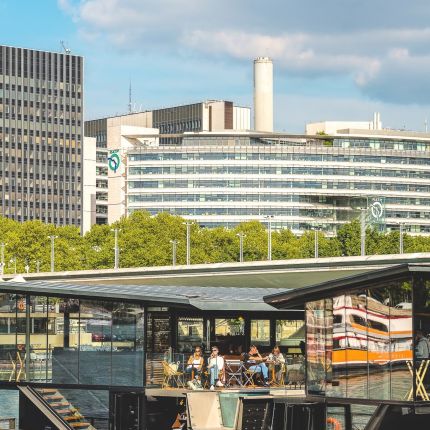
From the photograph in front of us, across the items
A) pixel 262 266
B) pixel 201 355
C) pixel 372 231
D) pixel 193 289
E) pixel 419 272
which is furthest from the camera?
pixel 372 231

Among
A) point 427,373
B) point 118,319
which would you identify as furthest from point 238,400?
point 427,373

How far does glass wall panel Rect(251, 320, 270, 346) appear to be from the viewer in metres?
43.7

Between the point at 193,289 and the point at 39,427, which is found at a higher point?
the point at 193,289

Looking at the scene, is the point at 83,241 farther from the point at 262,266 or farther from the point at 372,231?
the point at 262,266

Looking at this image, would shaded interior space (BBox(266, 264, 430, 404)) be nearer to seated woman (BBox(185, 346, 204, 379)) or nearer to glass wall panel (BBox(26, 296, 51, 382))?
seated woman (BBox(185, 346, 204, 379))

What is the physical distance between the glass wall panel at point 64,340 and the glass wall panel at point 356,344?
10765mm

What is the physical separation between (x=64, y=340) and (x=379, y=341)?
42.5 feet

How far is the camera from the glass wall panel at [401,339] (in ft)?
107

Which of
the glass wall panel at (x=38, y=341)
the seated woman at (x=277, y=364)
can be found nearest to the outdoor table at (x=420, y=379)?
the seated woman at (x=277, y=364)

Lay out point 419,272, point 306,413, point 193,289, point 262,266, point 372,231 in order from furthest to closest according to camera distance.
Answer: point 372,231
point 262,266
point 193,289
point 306,413
point 419,272

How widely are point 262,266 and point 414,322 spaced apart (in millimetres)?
70710

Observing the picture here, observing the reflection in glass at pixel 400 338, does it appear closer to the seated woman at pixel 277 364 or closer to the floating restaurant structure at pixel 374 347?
the floating restaurant structure at pixel 374 347

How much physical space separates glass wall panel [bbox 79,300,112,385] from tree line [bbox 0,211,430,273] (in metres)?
116

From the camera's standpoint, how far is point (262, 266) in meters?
103
